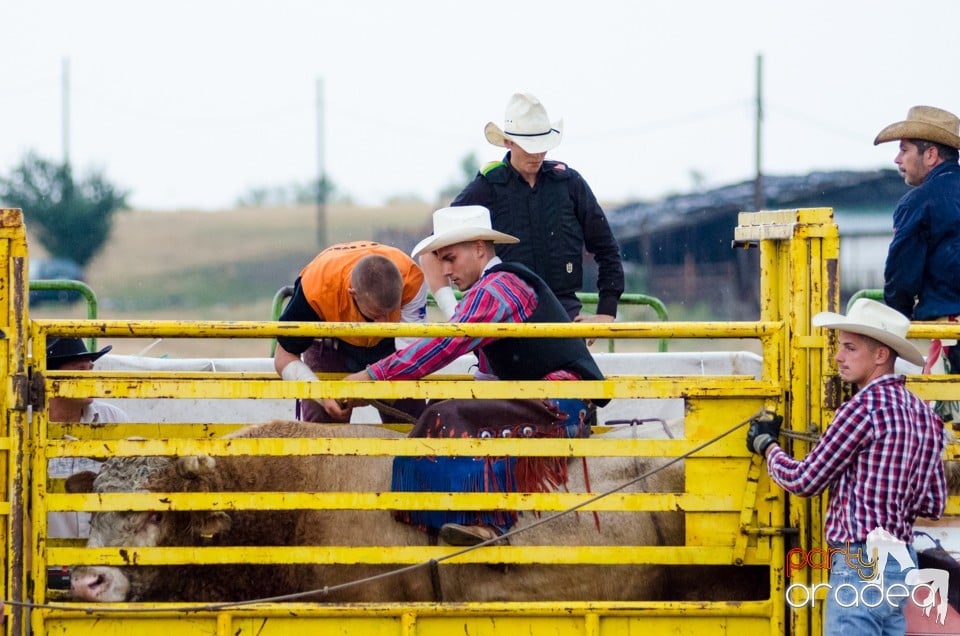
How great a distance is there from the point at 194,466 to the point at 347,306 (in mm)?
1359

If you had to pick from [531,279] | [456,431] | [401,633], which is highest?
[531,279]

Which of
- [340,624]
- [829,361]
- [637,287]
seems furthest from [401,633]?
[637,287]

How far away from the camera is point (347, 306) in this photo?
5.68m

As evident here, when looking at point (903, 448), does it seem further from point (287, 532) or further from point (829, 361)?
point (287, 532)

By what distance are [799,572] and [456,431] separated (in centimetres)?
139

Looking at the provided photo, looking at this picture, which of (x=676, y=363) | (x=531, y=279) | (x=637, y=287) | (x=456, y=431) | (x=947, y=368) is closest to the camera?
(x=456, y=431)

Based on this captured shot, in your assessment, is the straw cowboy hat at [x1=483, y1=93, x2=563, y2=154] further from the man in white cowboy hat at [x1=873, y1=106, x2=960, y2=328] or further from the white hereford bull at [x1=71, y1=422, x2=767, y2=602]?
the white hereford bull at [x1=71, y1=422, x2=767, y2=602]

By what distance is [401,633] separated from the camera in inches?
164

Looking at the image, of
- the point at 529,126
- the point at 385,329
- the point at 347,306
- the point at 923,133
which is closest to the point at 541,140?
the point at 529,126

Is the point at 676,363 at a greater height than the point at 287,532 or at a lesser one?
greater

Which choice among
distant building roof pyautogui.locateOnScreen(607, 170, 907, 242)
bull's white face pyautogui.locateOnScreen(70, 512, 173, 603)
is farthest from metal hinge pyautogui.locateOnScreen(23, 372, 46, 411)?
distant building roof pyautogui.locateOnScreen(607, 170, 907, 242)

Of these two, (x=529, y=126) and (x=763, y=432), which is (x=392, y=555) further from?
(x=529, y=126)

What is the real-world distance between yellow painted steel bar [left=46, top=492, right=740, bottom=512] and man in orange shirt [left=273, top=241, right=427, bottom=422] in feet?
2.80

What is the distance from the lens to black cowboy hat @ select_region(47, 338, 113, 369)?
5.93m
